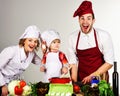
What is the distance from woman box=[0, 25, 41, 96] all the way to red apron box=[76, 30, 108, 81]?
0.27 m

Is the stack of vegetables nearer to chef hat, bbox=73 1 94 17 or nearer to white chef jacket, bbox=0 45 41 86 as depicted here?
white chef jacket, bbox=0 45 41 86

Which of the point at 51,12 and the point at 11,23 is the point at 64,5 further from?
the point at 11,23

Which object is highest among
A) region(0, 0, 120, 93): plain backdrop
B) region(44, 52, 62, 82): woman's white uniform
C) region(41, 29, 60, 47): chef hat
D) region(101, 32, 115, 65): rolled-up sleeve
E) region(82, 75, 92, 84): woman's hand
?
region(0, 0, 120, 93): plain backdrop

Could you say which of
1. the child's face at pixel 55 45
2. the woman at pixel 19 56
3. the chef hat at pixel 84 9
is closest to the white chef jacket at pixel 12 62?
the woman at pixel 19 56

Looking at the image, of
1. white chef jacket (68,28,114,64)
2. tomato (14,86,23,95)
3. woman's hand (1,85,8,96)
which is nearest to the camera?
tomato (14,86,23,95)

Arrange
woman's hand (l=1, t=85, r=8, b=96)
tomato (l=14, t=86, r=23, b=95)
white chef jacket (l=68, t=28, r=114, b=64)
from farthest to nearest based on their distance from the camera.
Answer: white chef jacket (l=68, t=28, r=114, b=64) → woman's hand (l=1, t=85, r=8, b=96) → tomato (l=14, t=86, r=23, b=95)

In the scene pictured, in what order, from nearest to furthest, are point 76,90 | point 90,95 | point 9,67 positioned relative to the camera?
point 90,95 → point 76,90 → point 9,67

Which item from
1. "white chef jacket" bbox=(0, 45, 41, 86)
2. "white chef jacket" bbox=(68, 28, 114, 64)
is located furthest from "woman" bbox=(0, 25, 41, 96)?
"white chef jacket" bbox=(68, 28, 114, 64)

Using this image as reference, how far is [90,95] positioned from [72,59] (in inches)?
17.8

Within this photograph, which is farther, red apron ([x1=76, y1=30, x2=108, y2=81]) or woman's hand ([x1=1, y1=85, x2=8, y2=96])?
red apron ([x1=76, y1=30, x2=108, y2=81])

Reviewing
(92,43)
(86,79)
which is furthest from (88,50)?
(86,79)

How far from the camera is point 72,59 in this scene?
1860mm

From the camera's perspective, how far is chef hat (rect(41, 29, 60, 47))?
1839mm

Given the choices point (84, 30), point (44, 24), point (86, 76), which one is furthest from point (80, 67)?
point (44, 24)
